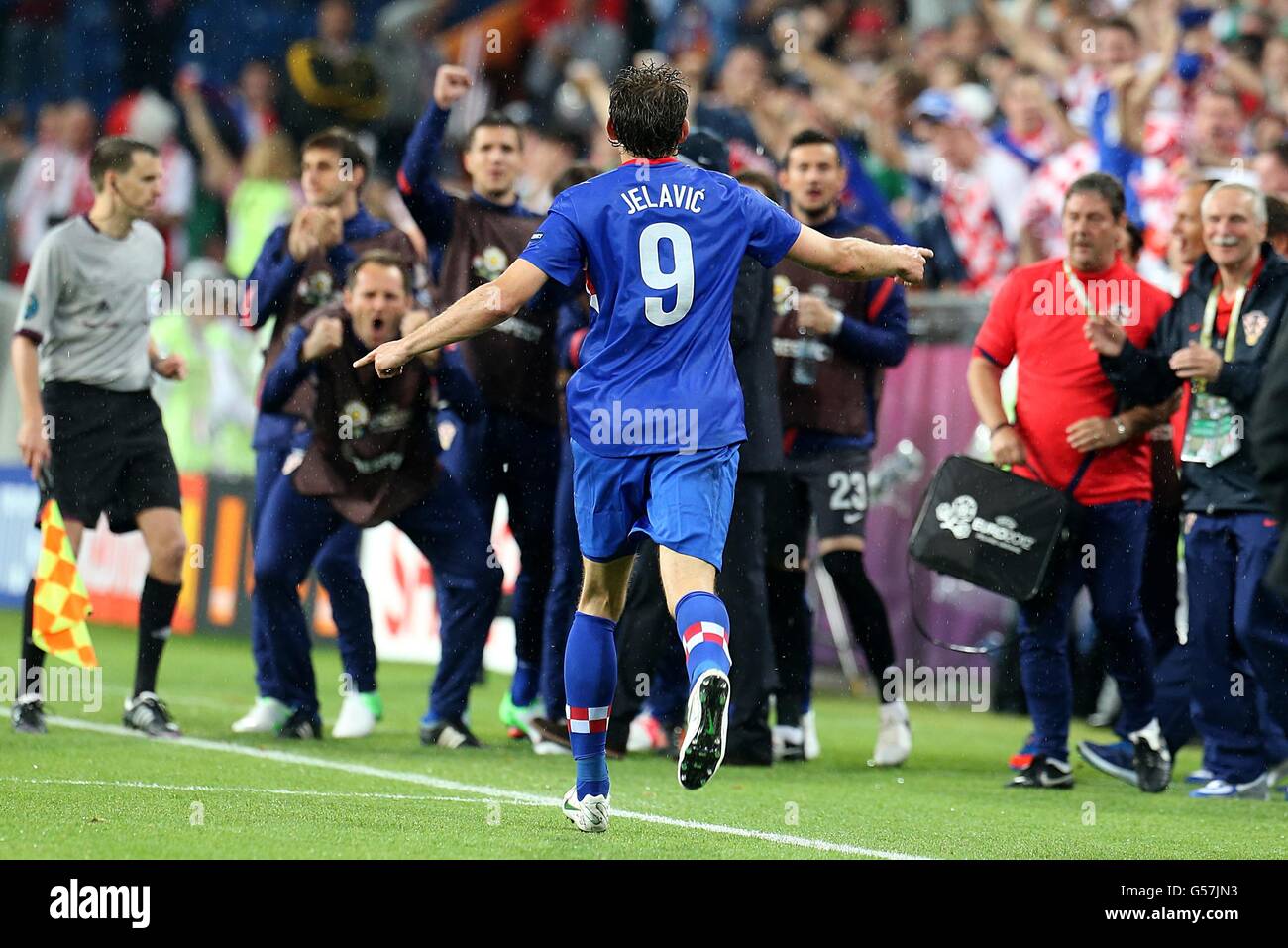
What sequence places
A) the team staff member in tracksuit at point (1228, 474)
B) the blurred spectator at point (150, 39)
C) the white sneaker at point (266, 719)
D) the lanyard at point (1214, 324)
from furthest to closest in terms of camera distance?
the blurred spectator at point (150, 39)
the white sneaker at point (266, 719)
the lanyard at point (1214, 324)
the team staff member in tracksuit at point (1228, 474)

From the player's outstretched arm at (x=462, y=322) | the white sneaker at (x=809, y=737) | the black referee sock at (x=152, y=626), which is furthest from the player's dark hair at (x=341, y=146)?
the player's outstretched arm at (x=462, y=322)

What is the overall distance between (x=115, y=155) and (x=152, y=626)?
2.07 metres

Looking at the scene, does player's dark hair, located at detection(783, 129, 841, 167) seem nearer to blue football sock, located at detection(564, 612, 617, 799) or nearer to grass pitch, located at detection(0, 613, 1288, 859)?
grass pitch, located at detection(0, 613, 1288, 859)

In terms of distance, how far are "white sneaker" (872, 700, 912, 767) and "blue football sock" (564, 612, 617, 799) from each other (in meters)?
2.97

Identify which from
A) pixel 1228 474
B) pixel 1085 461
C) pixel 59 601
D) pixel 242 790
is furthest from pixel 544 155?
pixel 242 790

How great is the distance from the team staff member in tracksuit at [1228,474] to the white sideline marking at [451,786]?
2.51m

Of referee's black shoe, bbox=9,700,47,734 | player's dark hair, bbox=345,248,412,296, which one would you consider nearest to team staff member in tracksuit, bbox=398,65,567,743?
player's dark hair, bbox=345,248,412,296

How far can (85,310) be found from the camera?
28.6 ft

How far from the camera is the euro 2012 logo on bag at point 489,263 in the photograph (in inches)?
355

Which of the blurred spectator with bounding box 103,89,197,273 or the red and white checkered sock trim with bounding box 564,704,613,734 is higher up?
the blurred spectator with bounding box 103,89,197,273

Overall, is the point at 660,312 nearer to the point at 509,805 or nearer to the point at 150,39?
the point at 509,805

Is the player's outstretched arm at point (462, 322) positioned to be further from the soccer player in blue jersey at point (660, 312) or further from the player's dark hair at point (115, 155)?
the player's dark hair at point (115, 155)

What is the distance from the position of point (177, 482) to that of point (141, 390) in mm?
434

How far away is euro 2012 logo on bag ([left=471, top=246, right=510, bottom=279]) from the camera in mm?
9016
